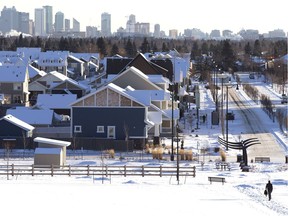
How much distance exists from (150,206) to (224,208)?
248cm

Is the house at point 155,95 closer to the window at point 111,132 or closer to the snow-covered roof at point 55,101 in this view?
the window at point 111,132

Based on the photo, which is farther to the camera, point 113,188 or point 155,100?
point 155,100

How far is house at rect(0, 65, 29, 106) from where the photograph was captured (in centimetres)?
6333

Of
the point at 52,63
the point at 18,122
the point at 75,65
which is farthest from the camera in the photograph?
the point at 75,65

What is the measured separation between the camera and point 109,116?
137ft

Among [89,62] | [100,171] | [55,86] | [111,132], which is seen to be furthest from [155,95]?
[89,62]

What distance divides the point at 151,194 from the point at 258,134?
865 inches

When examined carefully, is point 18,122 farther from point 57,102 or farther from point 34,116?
point 57,102

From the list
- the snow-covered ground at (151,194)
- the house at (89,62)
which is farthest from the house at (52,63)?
the snow-covered ground at (151,194)

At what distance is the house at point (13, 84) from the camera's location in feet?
208

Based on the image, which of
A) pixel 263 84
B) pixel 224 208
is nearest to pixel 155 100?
pixel 224 208

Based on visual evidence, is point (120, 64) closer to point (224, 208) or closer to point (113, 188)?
point (113, 188)

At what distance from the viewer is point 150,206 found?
78.8 feet

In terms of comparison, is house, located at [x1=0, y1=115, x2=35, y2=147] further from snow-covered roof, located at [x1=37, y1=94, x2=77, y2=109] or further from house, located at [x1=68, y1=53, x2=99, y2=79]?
house, located at [x1=68, y1=53, x2=99, y2=79]
